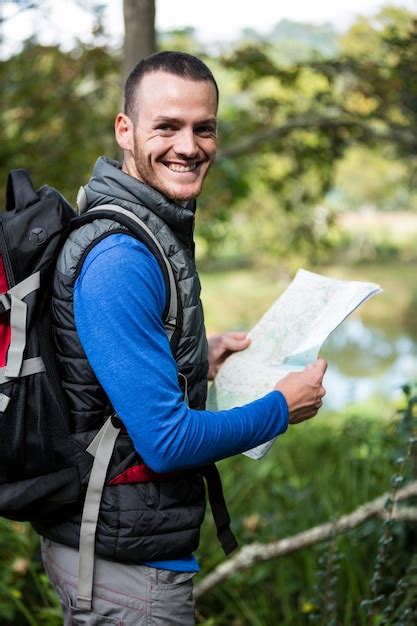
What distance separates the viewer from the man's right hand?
71.0 inches

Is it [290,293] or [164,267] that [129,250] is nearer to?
[164,267]

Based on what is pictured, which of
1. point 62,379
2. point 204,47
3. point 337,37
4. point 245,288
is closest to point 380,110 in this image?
point 204,47

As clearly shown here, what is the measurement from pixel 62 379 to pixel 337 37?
593 cm

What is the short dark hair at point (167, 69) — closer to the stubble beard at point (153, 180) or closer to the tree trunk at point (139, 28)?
the stubble beard at point (153, 180)

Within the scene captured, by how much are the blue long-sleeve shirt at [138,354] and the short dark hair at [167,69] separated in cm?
40

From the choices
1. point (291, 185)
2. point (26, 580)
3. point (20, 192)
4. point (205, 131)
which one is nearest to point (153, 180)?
point (205, 131)

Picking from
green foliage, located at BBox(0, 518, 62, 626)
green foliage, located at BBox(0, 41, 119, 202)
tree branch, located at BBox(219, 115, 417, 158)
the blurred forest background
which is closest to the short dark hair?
the blurred forest background

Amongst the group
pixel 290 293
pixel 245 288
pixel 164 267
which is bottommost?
pixel 245 288

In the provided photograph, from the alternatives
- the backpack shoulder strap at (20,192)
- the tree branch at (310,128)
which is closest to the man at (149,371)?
the backpack shoulder strap at (20,192)

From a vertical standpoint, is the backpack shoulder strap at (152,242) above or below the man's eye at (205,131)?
below

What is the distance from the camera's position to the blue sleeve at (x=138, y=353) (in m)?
1.57

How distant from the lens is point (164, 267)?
1666 mm

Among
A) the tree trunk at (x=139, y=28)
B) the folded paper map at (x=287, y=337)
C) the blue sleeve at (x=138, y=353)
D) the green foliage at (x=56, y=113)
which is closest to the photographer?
the blue sleeve at (x=138, y=353)

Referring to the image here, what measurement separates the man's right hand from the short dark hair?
25.8 inches
